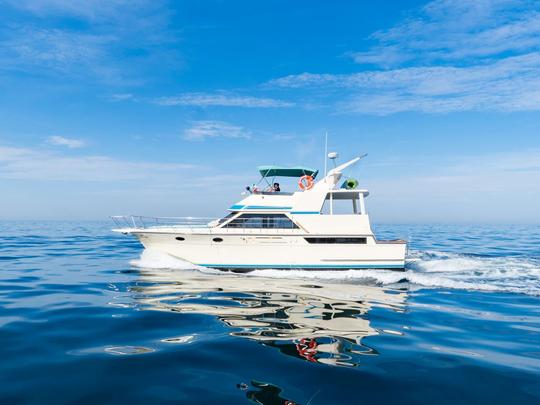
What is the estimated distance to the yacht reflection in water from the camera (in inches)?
262

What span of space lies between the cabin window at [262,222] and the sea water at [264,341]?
9.36 ft

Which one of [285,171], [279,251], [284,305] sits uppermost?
[285,171]

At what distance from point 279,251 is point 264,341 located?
863 cm

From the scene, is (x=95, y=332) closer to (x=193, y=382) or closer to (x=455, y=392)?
(x=193, y=382)

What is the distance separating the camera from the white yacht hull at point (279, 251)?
15281 mm

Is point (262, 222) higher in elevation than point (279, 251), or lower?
higher

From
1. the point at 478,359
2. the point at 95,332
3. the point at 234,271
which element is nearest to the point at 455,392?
the point at 478,359

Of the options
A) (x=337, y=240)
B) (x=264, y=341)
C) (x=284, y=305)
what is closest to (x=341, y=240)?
(x=337, y=240)

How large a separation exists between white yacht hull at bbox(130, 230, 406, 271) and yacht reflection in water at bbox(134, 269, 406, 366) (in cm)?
89

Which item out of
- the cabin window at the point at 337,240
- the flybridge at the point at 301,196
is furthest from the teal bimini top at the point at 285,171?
the cabin window at the point at 337,240

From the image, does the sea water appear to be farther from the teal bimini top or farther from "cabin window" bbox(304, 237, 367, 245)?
the teal bimini top

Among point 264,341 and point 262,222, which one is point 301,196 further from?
point 264,341

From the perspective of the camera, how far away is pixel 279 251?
15312mm

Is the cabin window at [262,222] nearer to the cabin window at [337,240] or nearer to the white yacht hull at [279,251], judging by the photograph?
the white yacht hull at [279,251]
